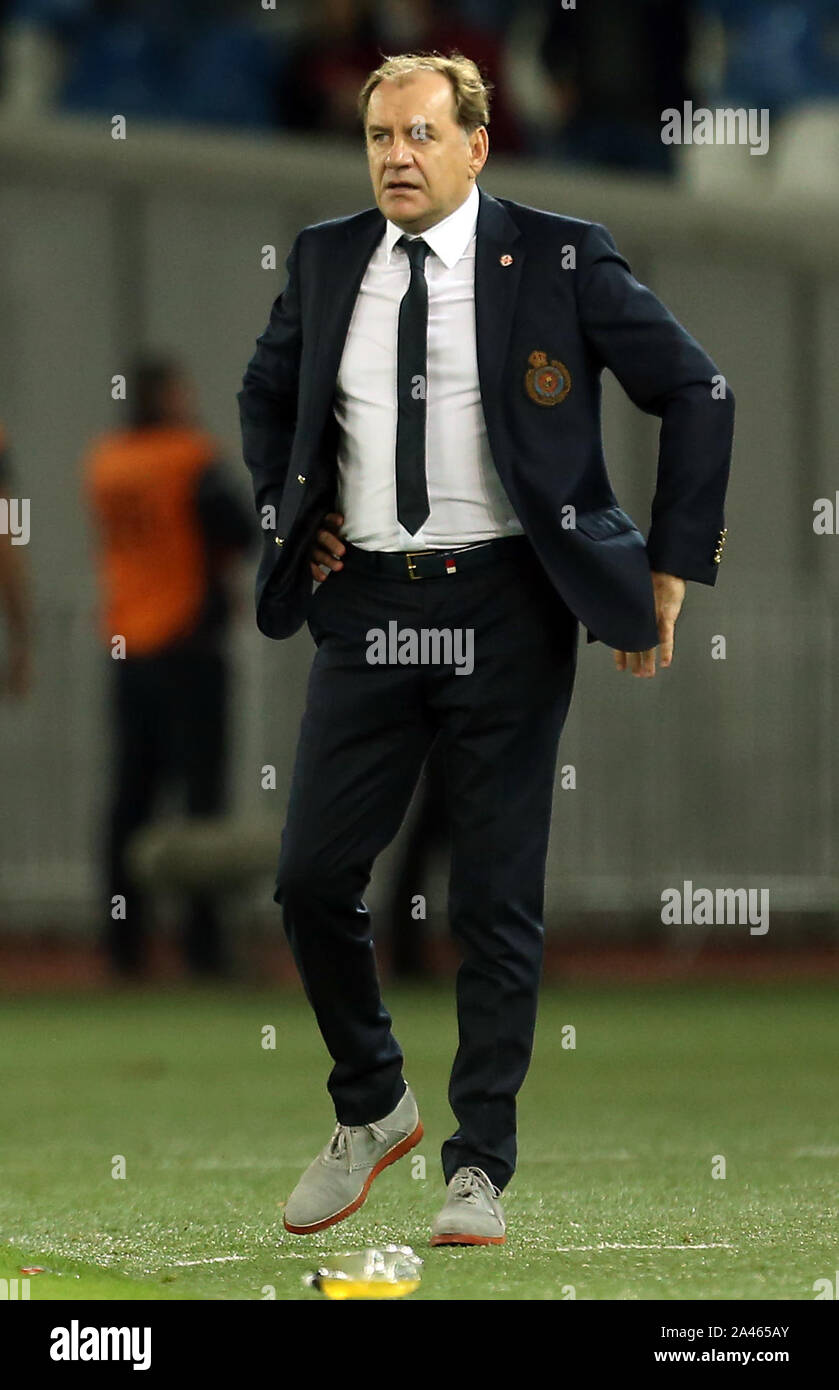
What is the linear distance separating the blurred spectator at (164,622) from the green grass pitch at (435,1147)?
70cm

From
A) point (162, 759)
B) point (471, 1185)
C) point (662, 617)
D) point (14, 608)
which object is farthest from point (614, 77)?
point (471, 1185)

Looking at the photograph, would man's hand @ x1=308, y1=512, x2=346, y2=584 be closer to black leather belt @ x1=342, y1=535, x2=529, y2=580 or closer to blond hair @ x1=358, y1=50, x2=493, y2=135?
black leather belt @ x1=342, y1=535, x2=529, y2=580

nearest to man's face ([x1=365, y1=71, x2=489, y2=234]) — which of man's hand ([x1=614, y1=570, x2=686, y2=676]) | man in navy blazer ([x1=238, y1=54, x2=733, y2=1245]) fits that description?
A: man in navy blazer ([x1=238, y1=54, x2=733, y2=1245])

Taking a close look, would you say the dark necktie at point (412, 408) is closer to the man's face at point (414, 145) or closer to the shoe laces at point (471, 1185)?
the man's face at point (414, 145)

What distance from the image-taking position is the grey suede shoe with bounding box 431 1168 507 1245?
13.9 ft

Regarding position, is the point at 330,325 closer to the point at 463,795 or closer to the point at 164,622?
the point at 463,795

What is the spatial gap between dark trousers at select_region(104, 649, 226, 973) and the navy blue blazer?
16.9 feet

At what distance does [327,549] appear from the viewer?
444cm

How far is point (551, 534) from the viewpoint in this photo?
14.0 ft

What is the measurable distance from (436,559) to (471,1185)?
107cm

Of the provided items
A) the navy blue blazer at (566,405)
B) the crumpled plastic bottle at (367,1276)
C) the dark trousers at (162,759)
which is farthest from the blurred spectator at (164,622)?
the crumpled plastic bottle at (367,1276)

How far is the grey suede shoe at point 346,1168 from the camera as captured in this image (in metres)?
4.41
